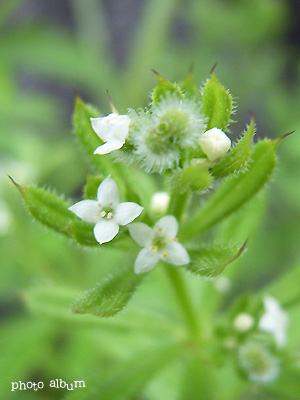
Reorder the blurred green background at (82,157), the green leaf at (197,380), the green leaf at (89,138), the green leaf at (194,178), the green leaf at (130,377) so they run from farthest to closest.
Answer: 1. the blurred green background at (82,157)
2. the green leaf at (197,380)
3. the green leaf at (130,377)
4. the green leaf at (89,138)
5. the green leaf at (194,178)

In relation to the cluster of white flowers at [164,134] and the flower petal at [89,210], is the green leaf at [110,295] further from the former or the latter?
the cluster of white flowers at [164,134]

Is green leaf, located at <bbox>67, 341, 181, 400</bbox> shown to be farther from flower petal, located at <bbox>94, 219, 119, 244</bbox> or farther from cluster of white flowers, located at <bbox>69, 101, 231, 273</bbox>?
flower petal, located at <bbox>94, 219, 119, 244</bbox>

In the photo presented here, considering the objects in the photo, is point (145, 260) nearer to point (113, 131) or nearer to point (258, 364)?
point (113, 131)

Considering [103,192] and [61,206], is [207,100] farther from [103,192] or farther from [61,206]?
[61,206]

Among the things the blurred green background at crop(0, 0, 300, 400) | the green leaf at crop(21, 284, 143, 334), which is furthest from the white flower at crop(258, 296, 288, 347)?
the green leaf at crop(21, 284, 143, 334)

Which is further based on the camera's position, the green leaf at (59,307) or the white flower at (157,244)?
the green leaf at (59,307)

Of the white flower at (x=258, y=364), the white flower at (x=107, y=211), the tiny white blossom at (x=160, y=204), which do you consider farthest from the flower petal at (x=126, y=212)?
the white flower at (x=258, y=364)

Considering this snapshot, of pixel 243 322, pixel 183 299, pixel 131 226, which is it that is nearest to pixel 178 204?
pixel 131 226

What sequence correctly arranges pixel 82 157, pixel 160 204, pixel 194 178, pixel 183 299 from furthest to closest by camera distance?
1. pixel 82 157
2. pixel 183 299
3. pixel 160 204
4. pixel 194 178
